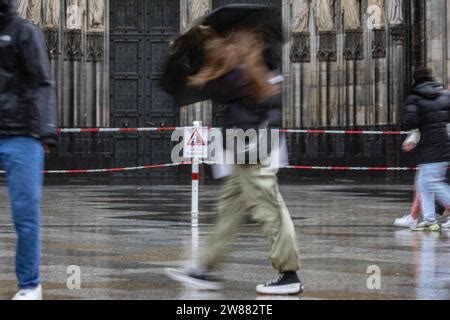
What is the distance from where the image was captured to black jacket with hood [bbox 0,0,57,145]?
658 cm

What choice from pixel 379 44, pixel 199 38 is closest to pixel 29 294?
pixel 199 38

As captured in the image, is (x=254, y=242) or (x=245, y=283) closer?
(x=245, y=283)

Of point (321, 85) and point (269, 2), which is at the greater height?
point (269, 2)

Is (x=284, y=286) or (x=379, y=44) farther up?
(x=379, y=44)

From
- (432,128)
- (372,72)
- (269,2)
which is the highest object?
(269,2)

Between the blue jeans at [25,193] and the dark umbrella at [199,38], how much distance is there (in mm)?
1277

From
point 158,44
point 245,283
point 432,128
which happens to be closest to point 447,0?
point 158,44

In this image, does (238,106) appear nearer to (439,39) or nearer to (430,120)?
(430,120)

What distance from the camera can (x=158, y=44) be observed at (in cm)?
3081

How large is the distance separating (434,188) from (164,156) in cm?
1851

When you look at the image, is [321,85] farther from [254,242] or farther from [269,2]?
[254,242]

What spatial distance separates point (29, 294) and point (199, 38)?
2.15 meters

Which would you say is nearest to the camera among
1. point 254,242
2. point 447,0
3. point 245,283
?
point 245,283

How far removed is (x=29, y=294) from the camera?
21.9ft
